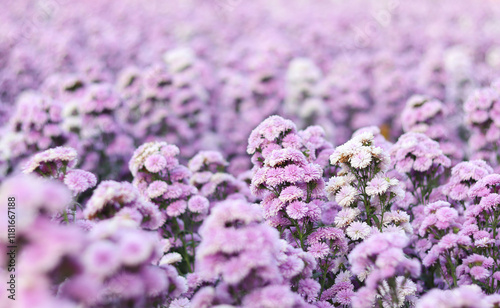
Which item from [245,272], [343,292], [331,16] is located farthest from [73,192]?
[331,16]

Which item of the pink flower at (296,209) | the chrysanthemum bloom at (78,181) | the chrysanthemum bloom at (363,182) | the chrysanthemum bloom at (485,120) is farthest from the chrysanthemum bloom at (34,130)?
the chrysanthemum bloom at (485,120)

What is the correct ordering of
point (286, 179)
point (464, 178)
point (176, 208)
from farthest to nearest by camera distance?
1. point (176, 208)
2. point (464, 178)
3. point (286, 179)

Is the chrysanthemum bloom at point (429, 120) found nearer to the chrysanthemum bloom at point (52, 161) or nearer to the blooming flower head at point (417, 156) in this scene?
the blooming flower head at point (417, 156)

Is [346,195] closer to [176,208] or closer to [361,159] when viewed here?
[361,159]

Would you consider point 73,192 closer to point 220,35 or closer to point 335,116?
point 335,116

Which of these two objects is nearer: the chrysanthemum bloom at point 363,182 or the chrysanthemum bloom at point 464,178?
the chrysanthemum bloom at point 363,182

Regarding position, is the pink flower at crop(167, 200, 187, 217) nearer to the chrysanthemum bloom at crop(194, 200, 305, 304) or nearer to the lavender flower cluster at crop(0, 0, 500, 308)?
the lavender flower cluster at crop(0, 0, 500, 308)

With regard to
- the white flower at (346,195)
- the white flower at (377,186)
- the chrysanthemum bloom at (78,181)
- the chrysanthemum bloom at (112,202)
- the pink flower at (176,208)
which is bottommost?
the chrysanthemum bloom at (112,202)

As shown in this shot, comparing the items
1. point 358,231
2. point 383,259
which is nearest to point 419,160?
point 358,231
